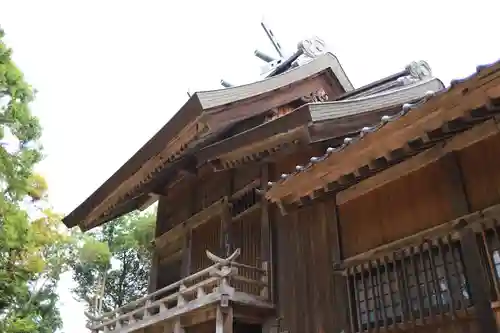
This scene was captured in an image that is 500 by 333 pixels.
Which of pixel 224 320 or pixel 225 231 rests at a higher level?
pixel 225 231

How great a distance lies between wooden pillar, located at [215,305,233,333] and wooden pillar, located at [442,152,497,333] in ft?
13.0

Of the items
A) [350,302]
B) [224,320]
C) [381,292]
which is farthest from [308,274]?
[224,320]

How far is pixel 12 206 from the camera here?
12.3 meters

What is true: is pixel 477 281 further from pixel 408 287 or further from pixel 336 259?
pixel 336 259

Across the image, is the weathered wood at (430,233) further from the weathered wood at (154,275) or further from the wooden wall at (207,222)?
the weathered wood at (154,275)

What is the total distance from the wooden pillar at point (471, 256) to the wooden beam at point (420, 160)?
0.43 feet

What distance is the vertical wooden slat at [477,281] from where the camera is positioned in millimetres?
4699

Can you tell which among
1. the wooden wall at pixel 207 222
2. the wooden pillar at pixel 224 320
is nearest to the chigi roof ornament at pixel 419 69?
the wooden wall at pixel 207 222

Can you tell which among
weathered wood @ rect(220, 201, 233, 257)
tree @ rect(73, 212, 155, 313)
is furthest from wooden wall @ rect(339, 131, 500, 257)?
tree @ rect(73, 212, 155, 313)

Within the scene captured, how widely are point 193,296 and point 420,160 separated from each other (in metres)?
5.41

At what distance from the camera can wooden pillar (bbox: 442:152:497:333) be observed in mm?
4730

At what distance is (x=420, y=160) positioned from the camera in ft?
19.2

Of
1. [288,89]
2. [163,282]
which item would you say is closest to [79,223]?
[163,282]

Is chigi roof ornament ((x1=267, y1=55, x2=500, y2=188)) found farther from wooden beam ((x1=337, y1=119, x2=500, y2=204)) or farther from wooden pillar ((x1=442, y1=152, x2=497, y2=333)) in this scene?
wooden pillar ((x1=442, y1=152, x2=497, y2=333))
